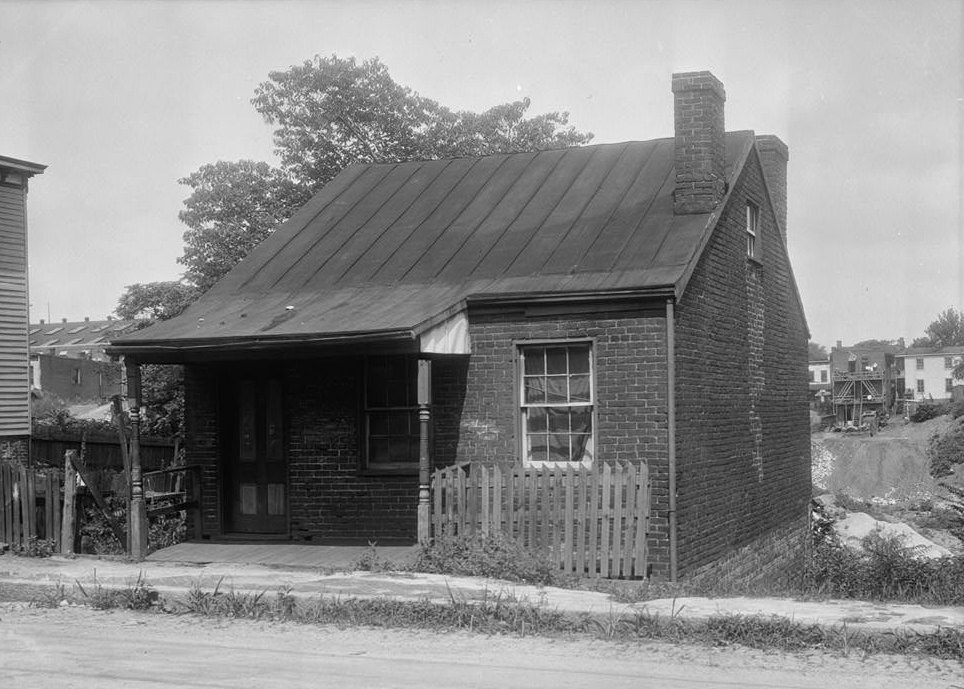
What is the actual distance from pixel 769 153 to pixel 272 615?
1288cm

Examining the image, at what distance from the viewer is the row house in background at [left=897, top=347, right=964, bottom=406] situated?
9569cm

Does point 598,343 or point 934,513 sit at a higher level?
point 598,343

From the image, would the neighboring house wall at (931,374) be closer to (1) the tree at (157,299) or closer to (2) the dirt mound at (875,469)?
(2) the dirt mound at (875,469)

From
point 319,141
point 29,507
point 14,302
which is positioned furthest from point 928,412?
point 29,507

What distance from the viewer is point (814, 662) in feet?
23.8

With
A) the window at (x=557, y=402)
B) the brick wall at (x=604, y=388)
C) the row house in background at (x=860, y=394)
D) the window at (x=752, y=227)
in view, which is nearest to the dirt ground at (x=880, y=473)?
the row house in background at (x=860, y=394)

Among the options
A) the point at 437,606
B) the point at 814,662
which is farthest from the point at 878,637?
the point at 437,606

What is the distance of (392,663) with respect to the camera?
735 centimetres

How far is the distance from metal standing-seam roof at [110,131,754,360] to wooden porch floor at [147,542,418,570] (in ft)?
7.69

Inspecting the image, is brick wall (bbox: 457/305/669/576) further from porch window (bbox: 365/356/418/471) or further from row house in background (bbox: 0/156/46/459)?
row house in background (bbox: 0/156/46/459)

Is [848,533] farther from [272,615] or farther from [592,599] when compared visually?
[272,615]

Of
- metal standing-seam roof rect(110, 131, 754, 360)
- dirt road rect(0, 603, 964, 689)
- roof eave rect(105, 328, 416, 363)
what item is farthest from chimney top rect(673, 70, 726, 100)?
dirt road rect(0, 603, 964, 689)

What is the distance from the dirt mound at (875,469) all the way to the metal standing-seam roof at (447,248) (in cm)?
2976

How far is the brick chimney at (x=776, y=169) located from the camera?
18.4 m
